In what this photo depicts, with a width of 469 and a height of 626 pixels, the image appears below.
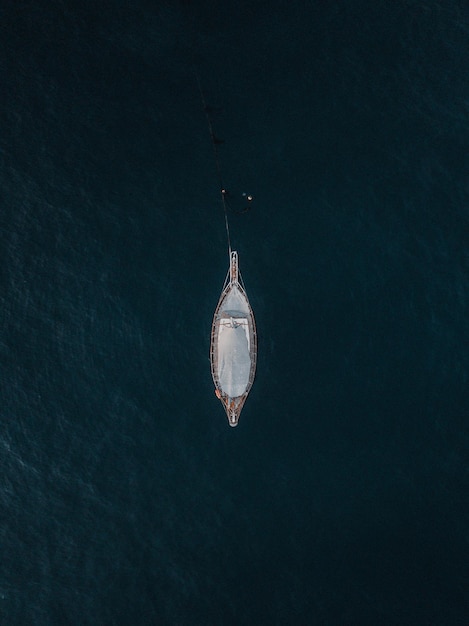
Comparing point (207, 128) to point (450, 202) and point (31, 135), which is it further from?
point (450, 202)

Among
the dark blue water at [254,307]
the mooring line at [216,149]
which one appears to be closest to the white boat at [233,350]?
the dark blue water at [254,307]

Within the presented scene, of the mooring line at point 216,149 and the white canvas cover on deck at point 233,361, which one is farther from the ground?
the mooring line at point 216,149

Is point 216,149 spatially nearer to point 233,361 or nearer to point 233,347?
point 233,347

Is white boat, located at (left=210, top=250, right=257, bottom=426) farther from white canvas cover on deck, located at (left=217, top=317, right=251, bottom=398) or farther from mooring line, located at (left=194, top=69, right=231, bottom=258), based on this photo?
mooring line, located at (left=194, top=69, right=231, bottom=258)

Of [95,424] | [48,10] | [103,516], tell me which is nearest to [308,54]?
[48,10]

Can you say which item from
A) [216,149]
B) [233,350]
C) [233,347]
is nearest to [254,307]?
[233,347]

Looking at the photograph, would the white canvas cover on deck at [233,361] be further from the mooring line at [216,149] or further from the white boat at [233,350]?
the mooring line at [216,149]
